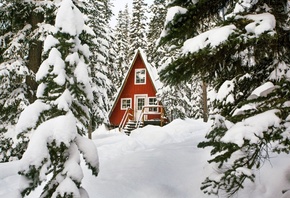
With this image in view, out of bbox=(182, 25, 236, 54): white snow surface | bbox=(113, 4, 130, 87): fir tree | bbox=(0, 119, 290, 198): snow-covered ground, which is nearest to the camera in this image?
bbox=(182, 25, 236, 54): white snow surface

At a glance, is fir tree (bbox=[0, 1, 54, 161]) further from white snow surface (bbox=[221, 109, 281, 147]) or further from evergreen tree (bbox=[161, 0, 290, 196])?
white snow surface (bbox=[221, 109, 281, 147])

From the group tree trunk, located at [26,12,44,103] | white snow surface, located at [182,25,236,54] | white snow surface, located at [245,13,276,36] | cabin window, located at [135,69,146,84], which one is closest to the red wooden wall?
cabin window, located at [135,69,146,84]

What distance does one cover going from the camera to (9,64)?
9289 millimetres

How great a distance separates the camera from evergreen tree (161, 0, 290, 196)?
3352 mm

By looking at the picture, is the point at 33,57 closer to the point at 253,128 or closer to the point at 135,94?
the point at 253,128

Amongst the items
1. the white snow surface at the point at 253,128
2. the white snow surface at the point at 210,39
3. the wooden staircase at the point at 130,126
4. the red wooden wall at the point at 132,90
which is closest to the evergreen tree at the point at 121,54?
the red wooden wall at the point at 132,90

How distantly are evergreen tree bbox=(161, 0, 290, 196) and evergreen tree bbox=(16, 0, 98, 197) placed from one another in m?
1.43

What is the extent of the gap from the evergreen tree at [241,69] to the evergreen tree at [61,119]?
1429mm

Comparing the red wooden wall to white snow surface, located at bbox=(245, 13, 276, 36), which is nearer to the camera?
white snow surface, located at bbox=(245, 13, 276, 36)

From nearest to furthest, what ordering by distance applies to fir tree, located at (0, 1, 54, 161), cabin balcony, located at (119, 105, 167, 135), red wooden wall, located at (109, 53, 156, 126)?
fir tree, located at (0, 1, 54, 161)
cabin balcony, located at (119, 105, 167, 135)
red wooden wall, located at (109, 53, 156, 126)

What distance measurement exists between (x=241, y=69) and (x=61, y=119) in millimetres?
3554

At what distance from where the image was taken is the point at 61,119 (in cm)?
353

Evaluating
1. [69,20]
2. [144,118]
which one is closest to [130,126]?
[144,118]

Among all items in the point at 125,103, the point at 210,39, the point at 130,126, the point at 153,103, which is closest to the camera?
the point at 210,39
